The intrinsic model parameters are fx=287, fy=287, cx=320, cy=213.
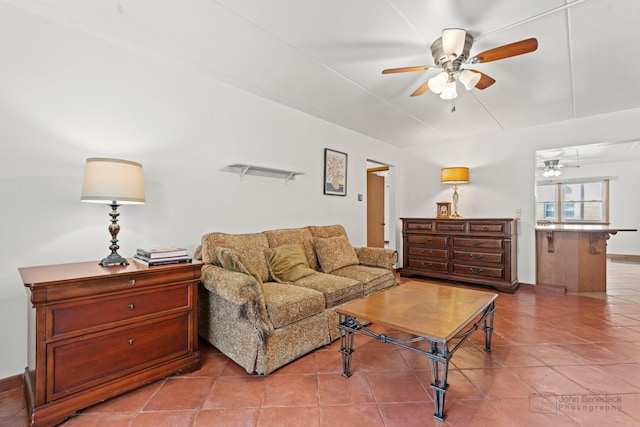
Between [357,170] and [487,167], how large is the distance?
6.92 feet

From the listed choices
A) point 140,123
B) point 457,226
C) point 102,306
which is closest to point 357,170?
point 457,226

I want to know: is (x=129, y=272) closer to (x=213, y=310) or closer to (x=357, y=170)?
(x=213, y=310)

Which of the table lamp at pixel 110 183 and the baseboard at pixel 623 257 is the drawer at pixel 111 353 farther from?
the baseboard at pixel 623 257

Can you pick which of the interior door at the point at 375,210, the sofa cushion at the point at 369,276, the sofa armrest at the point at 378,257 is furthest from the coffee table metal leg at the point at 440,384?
the interior door at the point at 375,210

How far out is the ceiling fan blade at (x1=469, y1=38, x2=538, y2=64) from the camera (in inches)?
68.8

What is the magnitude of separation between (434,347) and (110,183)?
2135 millimetres

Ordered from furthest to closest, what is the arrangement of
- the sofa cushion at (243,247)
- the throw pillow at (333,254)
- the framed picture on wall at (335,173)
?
the framed picture on wall at (335,173) → the throw pillow at (333,254) → the sofa cushion at (243,247)

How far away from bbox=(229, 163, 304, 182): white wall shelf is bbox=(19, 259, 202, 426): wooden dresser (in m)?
1.20

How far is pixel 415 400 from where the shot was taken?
1.69 m

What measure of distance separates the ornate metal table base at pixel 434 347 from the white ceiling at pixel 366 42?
201cm

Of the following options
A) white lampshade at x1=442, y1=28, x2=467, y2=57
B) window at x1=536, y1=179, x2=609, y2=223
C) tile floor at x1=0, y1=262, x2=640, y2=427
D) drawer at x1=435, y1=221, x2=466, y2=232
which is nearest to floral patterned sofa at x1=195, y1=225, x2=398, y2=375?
tile floor at x1=0, y1=262, x2=640, y2=427

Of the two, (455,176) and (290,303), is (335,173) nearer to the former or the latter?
(455,176)

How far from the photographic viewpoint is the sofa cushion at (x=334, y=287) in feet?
7.93

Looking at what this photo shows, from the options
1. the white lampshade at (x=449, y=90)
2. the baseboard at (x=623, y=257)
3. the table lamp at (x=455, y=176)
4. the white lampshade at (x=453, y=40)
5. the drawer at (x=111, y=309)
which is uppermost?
the white lampshade at (x=453, y=40)
